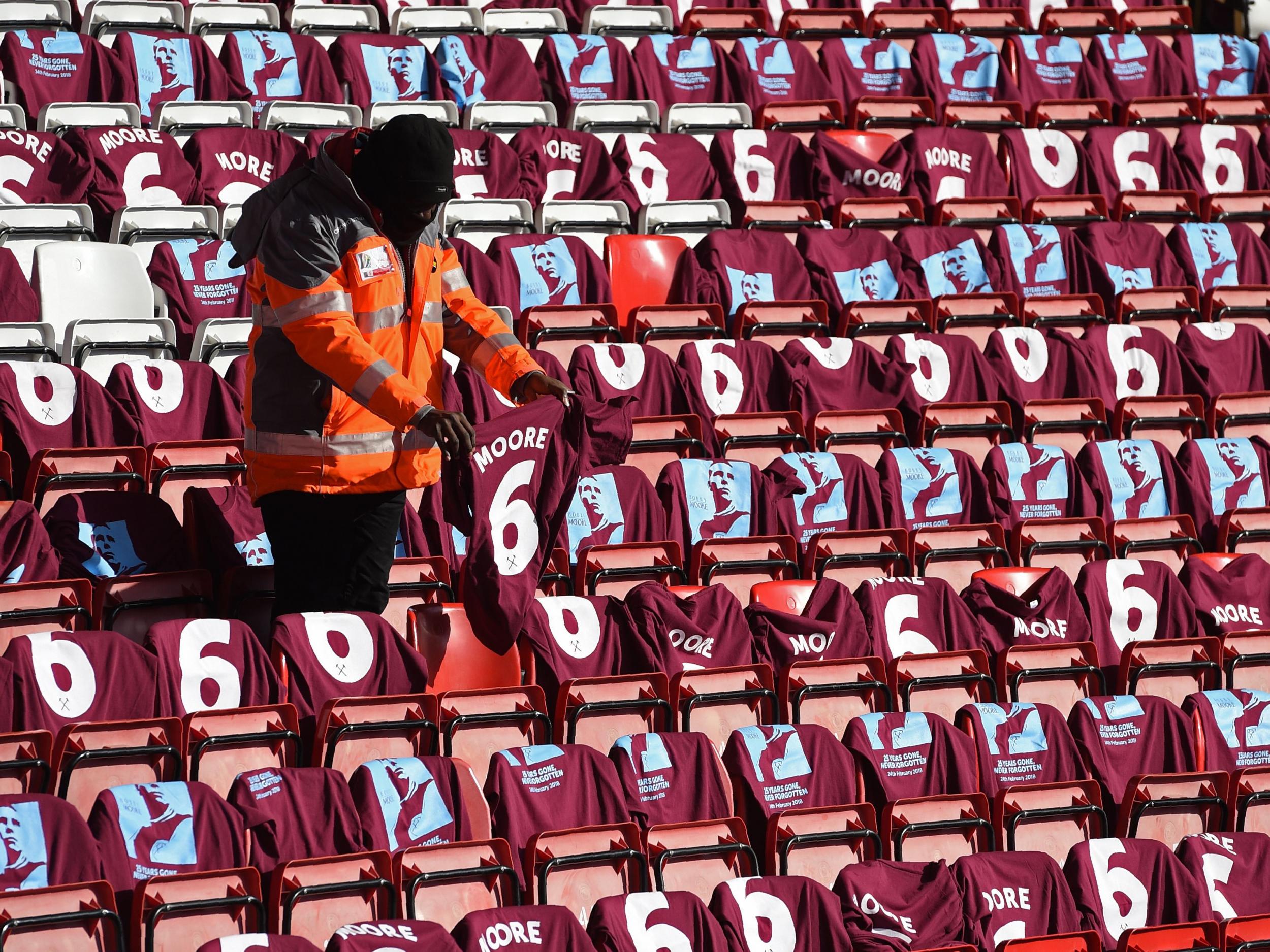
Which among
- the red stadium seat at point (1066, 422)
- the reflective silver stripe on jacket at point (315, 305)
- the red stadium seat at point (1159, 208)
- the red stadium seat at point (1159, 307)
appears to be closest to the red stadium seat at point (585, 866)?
the reflective silver stripe on jacket at point (315, 305)

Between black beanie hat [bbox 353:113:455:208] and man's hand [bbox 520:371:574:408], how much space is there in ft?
1.68

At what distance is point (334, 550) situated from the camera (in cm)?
472

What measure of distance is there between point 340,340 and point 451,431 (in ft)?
1.19

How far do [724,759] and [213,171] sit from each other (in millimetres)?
3221

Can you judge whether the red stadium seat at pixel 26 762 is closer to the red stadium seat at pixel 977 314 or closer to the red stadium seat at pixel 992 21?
the red stadium seat at pixel 977 314

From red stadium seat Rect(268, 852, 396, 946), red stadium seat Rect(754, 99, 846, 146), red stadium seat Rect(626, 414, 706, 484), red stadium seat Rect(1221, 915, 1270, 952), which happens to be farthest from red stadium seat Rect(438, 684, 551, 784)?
red stadium seat Rect(754, 99, 846, 146)

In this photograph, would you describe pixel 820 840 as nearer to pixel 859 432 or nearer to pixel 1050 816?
pixel 1050 816

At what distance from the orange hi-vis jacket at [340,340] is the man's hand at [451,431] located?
0.15 feet

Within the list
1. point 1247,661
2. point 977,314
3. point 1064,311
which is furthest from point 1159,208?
point 1247,661

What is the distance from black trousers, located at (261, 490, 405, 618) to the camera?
464 cm

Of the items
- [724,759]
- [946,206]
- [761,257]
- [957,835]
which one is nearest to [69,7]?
[761,257]

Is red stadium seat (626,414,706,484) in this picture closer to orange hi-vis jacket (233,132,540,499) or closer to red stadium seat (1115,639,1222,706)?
orange hi-vis jacket (233,132,540,499)

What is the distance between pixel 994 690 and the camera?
5.25m

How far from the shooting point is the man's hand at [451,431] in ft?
13.8
